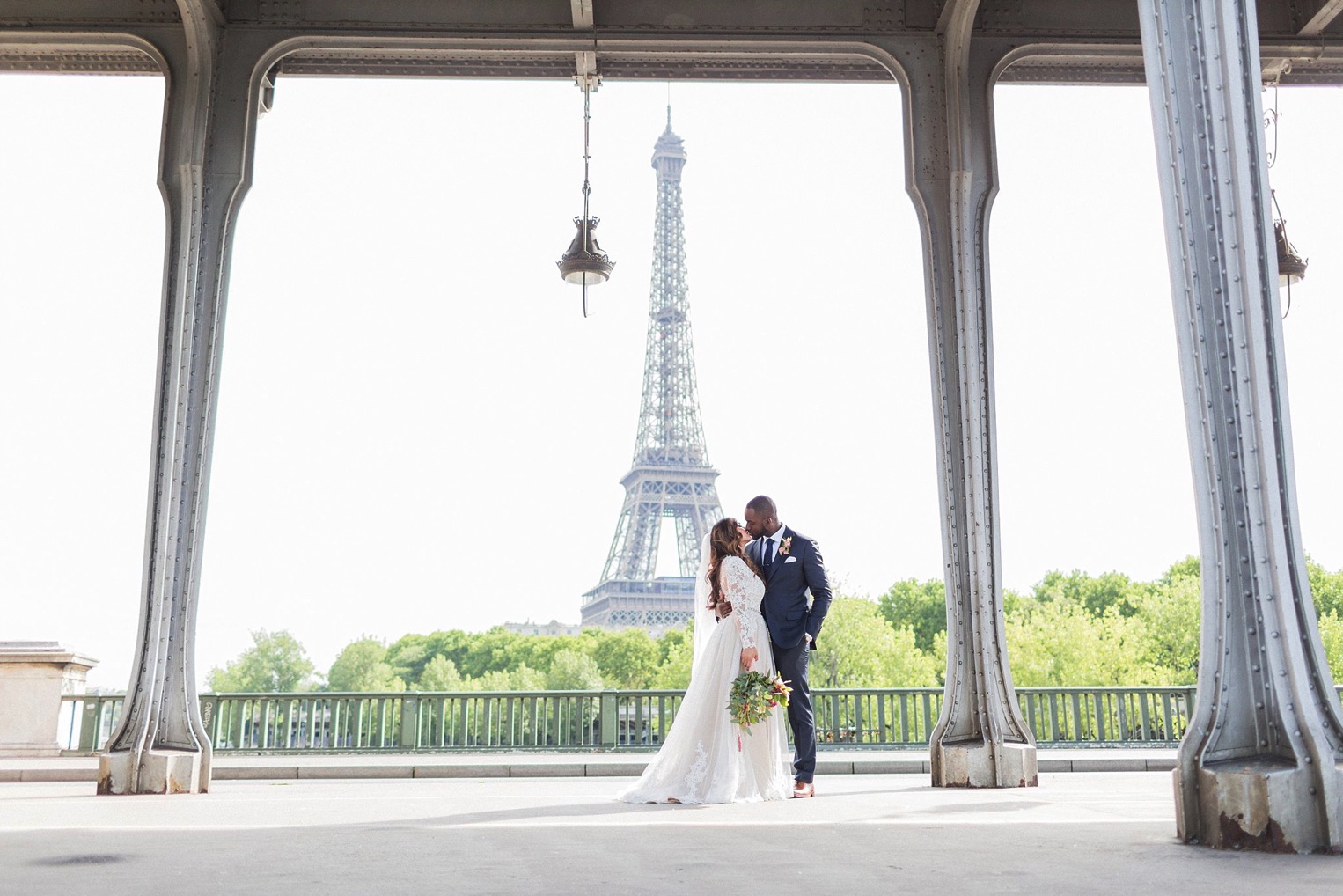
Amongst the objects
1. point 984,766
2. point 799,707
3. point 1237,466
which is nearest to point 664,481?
point 984,766

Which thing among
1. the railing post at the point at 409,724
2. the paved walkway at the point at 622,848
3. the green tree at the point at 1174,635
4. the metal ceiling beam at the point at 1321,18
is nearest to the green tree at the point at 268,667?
the green tree at the point at 1174,635

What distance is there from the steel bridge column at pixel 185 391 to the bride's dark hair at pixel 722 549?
3614 mm

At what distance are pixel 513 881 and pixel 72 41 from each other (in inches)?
304

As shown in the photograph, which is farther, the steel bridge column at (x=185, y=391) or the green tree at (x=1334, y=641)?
the green tree at (x=1334, y=641)

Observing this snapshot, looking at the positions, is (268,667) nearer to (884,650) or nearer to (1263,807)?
(884,650)

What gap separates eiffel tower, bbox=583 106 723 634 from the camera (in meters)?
63.5

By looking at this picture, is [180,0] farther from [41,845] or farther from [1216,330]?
[1216,330]

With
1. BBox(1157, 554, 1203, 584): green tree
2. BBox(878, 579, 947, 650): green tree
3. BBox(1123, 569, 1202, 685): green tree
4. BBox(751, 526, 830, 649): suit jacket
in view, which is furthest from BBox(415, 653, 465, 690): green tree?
BBox(751, 526, 830, 649): suit jacket

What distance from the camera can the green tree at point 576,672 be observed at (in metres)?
64.8

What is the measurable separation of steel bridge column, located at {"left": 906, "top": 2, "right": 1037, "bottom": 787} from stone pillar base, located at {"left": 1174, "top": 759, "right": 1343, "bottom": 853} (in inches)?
147

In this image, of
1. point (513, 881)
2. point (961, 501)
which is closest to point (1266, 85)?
point (961, 501)

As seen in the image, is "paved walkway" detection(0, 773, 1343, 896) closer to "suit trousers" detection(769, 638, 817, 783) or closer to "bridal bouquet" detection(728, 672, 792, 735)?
"suit trousers" detection(769, 638, 817, 783)

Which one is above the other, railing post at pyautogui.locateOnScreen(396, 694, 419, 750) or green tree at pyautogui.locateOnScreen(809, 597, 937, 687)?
green tree at pyautogui.locateOnScreen(809, 597, 937, 687)

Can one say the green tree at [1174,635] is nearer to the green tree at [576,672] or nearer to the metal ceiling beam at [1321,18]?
the green tree at [576,672]
